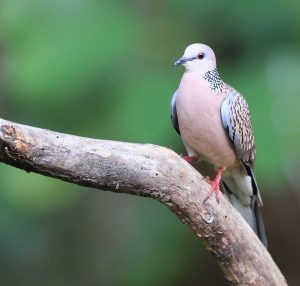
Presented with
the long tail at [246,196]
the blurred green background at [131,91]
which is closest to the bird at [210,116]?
the long tail at [246,196]

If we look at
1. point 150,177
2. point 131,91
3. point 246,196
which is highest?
point 131,91

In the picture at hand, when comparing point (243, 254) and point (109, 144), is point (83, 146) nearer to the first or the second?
point (109, 144)

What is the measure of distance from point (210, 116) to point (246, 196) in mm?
642

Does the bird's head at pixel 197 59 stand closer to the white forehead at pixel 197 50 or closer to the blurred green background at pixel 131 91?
the white forehead at pixel 197 50

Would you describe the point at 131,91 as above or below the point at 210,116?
above

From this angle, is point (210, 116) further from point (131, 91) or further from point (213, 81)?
point (131, 91)

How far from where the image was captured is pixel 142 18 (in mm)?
4438

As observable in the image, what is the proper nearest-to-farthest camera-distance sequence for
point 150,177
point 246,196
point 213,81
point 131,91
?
point 150,177
point 213,81
point 246,196
point 131,91

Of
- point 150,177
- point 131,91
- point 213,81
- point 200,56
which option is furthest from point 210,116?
point 131,91

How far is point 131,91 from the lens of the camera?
3.98 metres

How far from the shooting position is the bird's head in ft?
9.40

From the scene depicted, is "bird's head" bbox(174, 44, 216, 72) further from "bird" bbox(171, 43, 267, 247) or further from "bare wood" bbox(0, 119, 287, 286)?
"bare wood" bbox(0, 119, 287, 286)

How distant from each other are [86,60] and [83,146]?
172cm

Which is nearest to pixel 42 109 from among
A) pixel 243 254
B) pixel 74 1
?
pixel 74 1
